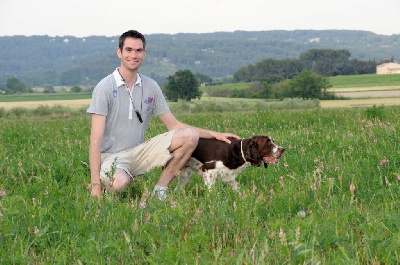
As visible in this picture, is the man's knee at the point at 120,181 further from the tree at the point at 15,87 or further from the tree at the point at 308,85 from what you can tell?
the tree at the point at 15,87

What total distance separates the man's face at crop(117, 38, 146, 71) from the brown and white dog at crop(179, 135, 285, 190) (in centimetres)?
130

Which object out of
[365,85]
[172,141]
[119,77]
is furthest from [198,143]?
[365,85]

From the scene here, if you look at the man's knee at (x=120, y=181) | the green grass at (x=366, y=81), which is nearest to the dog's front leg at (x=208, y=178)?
the man's knee at (x=120, y=181)

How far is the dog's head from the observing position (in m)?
6.92

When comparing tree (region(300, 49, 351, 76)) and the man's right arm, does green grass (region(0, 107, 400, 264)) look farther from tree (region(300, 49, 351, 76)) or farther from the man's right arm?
tree (region(300, 49, 351, 76))

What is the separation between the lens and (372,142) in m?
9.29

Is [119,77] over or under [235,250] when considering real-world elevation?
over

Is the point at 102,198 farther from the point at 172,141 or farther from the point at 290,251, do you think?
the point at 290,251

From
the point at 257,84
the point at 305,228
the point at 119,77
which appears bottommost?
the point at 257,84

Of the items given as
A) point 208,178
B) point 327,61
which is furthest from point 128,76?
point 327,61

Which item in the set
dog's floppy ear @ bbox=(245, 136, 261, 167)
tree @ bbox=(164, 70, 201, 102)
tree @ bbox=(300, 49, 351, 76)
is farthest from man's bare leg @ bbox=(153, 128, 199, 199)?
tree @ bbox=(300, 49, 351, 76)

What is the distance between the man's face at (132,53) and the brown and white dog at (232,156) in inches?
51.2

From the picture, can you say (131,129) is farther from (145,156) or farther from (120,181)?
(120,181)

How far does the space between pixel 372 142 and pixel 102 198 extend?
5190mm
